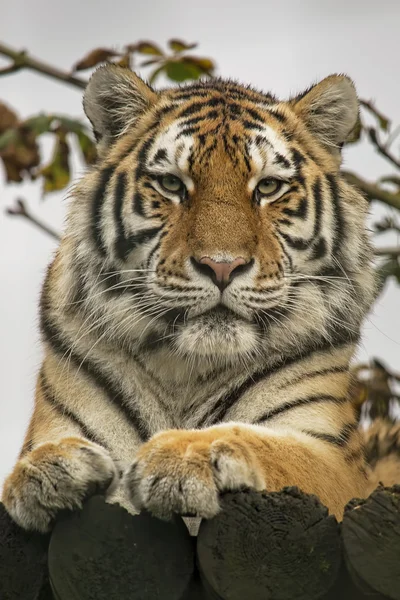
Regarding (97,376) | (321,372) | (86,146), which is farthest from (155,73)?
(321,372)

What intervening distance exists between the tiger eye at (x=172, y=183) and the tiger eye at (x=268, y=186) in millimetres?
275

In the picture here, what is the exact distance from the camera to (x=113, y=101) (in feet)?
13.9

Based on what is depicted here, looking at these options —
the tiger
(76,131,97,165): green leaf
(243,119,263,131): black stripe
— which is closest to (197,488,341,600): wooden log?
the tiger

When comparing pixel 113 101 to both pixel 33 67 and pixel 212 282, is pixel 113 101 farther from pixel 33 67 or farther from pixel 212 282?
pixel 212 282

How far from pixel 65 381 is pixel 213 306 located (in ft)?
2.24

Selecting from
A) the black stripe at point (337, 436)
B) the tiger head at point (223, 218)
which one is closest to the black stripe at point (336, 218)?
the tiger head at point (223, 218)

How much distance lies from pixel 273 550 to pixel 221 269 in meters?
1.16

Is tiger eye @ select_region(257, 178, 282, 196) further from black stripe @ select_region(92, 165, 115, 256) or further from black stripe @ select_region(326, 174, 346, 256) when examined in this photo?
black stripe @ select_region(92, 165, 115, 256)

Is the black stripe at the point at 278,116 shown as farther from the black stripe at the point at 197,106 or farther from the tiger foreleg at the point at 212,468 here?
the tiger foreleg at the point at 212,468

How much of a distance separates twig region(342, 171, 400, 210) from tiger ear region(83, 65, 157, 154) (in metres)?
1.01

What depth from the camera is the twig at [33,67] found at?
478 cm

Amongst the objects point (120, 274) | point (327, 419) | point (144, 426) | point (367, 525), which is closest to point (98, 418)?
point (144, 426)

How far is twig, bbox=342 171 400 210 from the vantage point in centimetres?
477

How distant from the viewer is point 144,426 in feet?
12.6
